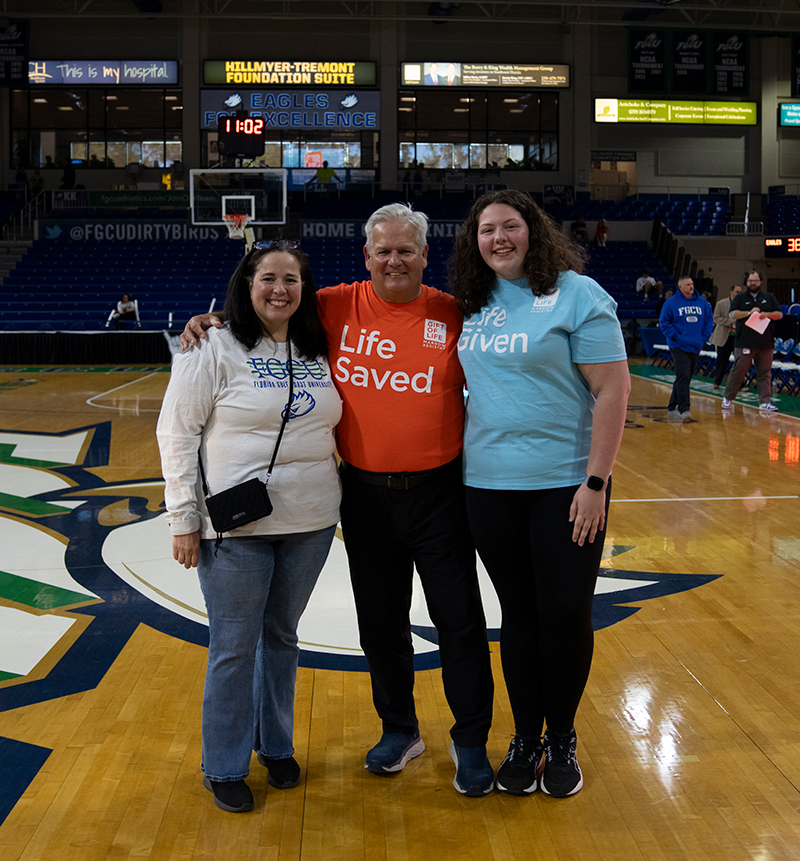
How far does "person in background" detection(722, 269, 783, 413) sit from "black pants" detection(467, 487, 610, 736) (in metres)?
8.11

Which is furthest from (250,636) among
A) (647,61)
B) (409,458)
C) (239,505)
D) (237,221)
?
(647,61)

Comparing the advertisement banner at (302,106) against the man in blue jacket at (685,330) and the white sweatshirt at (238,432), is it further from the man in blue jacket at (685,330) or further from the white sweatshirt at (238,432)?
the white sweatshirt at (238,432)

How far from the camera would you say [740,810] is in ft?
7.36

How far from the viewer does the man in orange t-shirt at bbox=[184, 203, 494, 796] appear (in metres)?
2.37

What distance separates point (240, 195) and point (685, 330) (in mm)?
11096

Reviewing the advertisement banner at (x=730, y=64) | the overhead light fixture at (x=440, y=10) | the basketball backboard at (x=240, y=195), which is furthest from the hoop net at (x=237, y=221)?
the advertisement banner at (x=730, y=64)

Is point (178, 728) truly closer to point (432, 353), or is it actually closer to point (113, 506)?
point (432, 353)

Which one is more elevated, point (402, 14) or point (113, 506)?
point (402, 14)

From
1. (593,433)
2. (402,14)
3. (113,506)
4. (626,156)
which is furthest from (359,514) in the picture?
(626,156)

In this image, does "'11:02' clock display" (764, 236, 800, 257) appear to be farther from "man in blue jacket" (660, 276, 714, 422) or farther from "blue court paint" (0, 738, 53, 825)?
"blue court paint" (0, 738, 53, 825)

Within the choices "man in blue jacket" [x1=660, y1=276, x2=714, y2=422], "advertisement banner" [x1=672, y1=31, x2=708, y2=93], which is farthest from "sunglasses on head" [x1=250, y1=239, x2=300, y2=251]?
"advertisement banner" [x1=672, y1=31, x2=708, y2=93]

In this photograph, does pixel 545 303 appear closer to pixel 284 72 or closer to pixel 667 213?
pixel 284 72

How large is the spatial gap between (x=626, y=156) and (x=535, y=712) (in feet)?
84.6

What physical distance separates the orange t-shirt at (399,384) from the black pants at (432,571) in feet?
0.27
